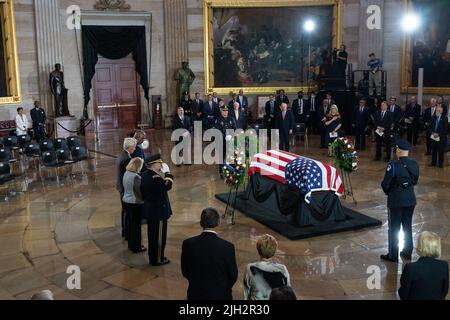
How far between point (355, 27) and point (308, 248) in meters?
13.7

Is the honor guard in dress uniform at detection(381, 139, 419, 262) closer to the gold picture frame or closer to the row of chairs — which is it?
the row of chairs

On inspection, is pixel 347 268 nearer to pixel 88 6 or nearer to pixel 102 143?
pixel 102 143

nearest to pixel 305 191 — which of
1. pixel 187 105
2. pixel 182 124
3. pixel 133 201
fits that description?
pixel 133 201

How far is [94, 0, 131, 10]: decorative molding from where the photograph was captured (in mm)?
19094

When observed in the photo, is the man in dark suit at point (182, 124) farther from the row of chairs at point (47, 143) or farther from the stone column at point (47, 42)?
the stone column at point (47, 42)

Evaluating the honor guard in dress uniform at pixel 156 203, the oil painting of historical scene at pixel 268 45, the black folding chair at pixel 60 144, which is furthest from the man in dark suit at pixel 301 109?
the honor guard in dress uniform at pixel 156 203

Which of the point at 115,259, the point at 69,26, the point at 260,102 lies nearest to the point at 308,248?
the point at 115,259

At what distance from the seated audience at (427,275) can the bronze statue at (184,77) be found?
15787 mm

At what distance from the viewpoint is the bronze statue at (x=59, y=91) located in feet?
59.0

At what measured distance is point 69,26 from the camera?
18.9m

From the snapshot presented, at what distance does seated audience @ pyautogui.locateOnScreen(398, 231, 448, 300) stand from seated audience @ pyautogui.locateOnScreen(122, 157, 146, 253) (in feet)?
12.8

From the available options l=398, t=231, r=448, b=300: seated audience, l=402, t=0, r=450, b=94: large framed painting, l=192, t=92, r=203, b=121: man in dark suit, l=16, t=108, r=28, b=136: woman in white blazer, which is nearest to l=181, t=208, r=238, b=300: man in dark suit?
l=398, t=231, r=448, b=300: seated audience

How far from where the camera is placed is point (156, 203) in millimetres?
6984

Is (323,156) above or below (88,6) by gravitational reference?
below
